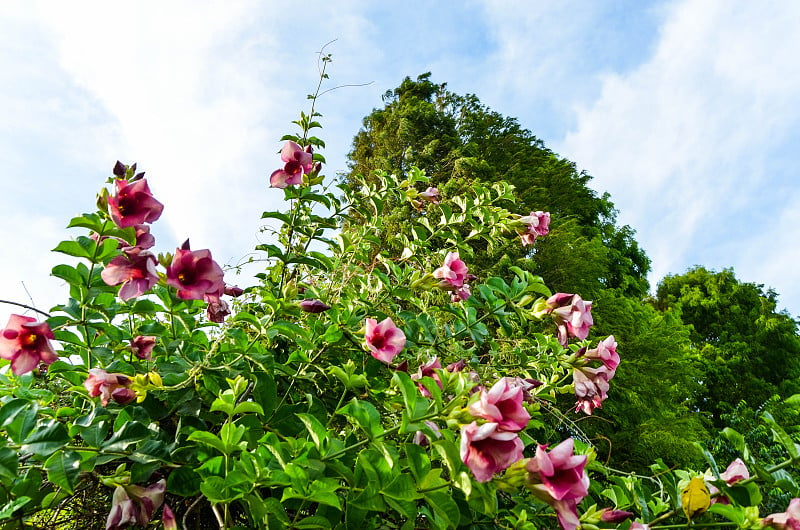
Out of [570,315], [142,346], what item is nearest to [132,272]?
[142,346]

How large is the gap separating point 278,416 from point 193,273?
0.36 meters

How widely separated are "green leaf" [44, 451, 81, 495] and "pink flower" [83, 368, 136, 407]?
0.15 metres

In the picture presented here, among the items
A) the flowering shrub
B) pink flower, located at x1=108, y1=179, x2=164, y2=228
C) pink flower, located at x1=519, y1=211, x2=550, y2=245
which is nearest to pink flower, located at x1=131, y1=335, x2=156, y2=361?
the flowering shrub

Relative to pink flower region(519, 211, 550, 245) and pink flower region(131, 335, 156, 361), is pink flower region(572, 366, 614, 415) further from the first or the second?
pink flower region(131, 335, 156, 361)

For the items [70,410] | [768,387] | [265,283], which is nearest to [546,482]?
[70,410]

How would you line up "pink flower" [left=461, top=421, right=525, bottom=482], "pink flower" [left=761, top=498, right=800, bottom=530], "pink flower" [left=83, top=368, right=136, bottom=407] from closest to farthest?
"pink flower" [left=461, top=421, right=525, bottom=482] < "pink flower" [left=761, top=498, right=800, bottom=530] < "pink flower" [left=83, top=368, right=136, bottom=407]

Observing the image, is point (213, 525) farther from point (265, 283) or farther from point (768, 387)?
point (768, 387)

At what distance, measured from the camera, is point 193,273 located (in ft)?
3.44

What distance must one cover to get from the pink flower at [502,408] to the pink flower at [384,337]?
413 mm

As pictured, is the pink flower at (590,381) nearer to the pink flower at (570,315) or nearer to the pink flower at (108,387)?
the pink flower at (570,315)

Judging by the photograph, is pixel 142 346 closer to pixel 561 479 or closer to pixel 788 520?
pixel 561 479

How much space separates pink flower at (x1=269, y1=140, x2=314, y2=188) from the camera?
4.73 ft

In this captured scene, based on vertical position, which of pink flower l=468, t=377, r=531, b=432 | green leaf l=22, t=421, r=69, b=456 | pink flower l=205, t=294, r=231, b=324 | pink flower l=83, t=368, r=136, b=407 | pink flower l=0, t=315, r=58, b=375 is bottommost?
green leaf l=22, t=421, r=69, b=456

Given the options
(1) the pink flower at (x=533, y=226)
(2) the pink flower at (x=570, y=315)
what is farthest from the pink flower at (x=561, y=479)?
(1) the pink flower at (x=533, y=226)
